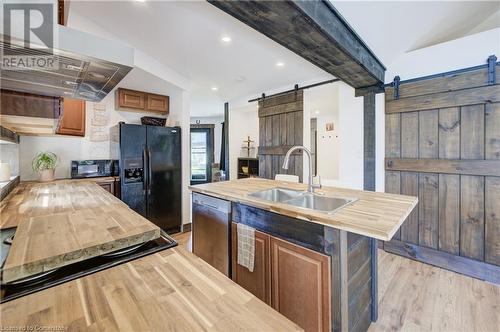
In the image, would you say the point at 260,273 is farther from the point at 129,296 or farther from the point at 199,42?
the point at 199,42

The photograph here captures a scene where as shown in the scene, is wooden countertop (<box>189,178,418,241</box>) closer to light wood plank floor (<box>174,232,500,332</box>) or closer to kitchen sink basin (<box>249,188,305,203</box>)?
kitchen sink basin (<box>249,188,305,203</box>)

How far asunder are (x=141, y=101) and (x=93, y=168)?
1.27 m

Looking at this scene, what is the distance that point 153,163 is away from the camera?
3.33m

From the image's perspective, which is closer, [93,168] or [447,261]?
[447,261]

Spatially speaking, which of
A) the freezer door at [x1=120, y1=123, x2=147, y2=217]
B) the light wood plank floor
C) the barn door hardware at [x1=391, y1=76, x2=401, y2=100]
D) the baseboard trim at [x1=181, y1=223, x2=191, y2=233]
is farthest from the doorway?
the light wood plank floor

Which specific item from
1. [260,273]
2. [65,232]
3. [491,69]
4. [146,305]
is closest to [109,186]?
[65,232]

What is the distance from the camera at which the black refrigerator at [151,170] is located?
309 cm

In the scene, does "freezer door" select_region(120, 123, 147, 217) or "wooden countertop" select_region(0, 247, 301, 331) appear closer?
"wooden countertop" select_region(0, 247, 301, 331)

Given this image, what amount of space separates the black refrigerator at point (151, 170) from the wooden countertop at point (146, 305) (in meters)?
2.64

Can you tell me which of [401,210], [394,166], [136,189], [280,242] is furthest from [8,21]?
[394,166]

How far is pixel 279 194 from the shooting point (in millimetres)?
2117

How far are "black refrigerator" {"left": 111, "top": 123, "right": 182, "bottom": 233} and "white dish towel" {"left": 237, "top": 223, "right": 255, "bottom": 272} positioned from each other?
210 centimetres

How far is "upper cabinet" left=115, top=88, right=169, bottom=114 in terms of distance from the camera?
→ 11.3ft

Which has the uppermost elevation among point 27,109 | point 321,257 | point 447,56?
point 447,56
